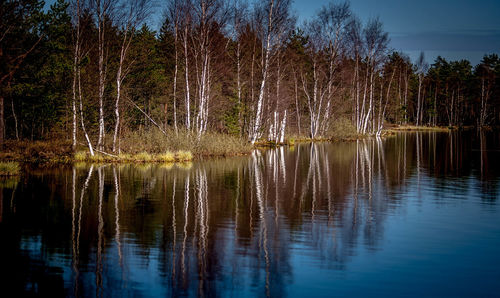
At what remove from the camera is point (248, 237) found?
33.5 ft

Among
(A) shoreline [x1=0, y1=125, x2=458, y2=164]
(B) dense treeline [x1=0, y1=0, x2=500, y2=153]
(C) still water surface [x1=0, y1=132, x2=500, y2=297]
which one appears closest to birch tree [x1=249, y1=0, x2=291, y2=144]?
(B) dense treeline [x1=0, y1=0, x2=500, y2=153]

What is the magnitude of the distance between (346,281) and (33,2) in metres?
26.8

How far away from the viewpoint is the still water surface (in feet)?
24.5

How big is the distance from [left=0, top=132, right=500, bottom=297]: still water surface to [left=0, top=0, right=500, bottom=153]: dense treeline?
1168 cm

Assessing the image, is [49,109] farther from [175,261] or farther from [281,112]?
[175,261]

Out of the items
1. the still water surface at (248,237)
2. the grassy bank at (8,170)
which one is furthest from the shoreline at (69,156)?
the still water surface at (248,237)

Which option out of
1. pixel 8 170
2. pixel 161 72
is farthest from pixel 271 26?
pixel 8 170

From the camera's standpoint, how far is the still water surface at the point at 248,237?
7.46 m

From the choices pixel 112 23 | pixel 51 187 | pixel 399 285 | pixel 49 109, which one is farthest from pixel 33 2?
pixel 399 285

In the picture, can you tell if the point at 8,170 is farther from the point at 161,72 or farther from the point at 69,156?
the point at 161,72

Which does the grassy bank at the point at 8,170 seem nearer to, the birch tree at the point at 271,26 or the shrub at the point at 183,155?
the shrub at the point at 183,155

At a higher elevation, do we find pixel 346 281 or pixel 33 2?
pixel 33 2

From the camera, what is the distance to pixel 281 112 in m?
48.6

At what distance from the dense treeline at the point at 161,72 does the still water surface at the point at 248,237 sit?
460 inches
